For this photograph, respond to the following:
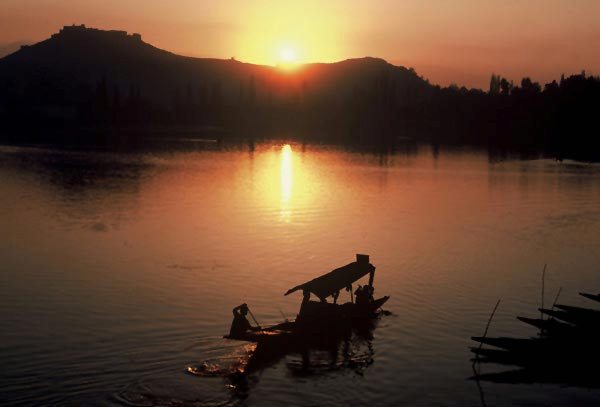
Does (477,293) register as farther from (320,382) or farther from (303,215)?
(303,215)

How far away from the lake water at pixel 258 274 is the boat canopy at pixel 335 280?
320 centimetres

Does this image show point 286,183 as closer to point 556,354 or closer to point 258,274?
point 258,274

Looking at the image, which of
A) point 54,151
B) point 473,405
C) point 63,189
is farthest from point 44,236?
point 54,151

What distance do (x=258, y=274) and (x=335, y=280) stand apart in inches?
588

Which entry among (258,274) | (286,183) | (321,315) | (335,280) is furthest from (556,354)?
(286,183)

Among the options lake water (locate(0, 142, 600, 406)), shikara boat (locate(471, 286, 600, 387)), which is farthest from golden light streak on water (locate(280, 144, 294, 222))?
shikara boat (locate(471, 286, 600, 387))

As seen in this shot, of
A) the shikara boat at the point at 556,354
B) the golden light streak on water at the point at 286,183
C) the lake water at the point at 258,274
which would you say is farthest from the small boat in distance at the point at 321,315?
the golden light streak on water at the point at 286,183

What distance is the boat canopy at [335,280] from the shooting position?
34.9m

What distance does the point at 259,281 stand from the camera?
4822 cm

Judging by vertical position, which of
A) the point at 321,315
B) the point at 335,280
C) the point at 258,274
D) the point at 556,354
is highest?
the point at 335,280

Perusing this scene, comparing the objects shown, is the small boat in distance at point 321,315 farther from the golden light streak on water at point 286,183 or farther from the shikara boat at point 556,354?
the golden light streak on water at point 286,183

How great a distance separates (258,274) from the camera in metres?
50.2

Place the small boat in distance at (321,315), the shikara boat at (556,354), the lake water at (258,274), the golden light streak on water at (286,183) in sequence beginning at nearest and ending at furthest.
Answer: the shikara boat at (556,354) < the lake water at (258,274) < the small boat in distance at (321,315) < the golden light streak on water at (286,183)

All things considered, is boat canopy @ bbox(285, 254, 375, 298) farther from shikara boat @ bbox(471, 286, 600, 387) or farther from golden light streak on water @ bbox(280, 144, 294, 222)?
golden light streak on water @ bbox(280, 144, 294, 222)
